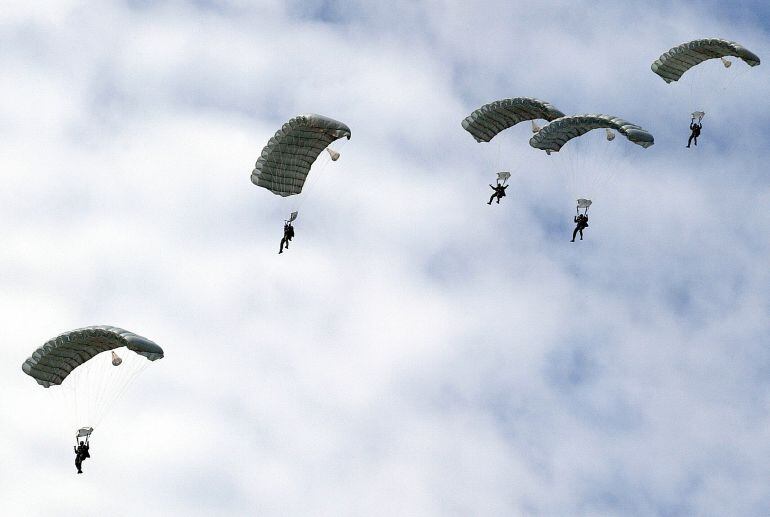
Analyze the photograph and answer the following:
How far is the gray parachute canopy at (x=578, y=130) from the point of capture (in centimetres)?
5978

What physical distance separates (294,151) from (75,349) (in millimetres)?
10963

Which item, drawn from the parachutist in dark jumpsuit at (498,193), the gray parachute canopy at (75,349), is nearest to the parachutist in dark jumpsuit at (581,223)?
the parachutist in dark jumpsuit at (498,193)

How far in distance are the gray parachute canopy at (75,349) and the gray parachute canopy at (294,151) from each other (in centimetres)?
873

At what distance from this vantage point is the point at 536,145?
2463 inches

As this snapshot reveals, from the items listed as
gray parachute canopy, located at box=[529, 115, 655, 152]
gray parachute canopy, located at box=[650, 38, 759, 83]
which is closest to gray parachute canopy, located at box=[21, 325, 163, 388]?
gray parachute canopy, located at box=[529, 115, 655, 152]

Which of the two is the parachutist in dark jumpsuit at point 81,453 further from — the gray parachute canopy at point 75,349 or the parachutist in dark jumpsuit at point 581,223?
the parachutist in dark jumpsuit at point 581,223

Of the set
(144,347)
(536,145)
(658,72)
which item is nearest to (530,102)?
(536,145)

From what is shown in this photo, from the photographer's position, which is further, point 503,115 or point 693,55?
point 693,55

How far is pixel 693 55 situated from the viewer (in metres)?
67.1

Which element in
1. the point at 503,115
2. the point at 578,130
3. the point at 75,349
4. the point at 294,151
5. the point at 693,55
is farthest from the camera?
the point at 693,55

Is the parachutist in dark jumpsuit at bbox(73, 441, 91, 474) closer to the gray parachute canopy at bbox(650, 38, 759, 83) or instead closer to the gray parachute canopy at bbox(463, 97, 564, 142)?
the gray parachute canopy at bbox(463, 97, 564, 142)

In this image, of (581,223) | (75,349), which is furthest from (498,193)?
(75,349)

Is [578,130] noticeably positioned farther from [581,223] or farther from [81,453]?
[81,453]

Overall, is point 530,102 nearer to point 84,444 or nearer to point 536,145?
point 536,145
